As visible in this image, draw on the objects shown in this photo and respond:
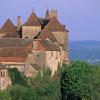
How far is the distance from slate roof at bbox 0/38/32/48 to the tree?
6639 mm

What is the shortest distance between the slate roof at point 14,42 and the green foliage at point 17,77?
5.70 m

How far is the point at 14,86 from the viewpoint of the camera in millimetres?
89500

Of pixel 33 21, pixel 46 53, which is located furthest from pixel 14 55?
pixel 33 21

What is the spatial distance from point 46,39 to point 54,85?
295 inches

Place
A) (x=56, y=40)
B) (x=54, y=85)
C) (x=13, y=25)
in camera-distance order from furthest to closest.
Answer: (x=13, y=25)
(x=56, y=40)
(x=54, y=85)

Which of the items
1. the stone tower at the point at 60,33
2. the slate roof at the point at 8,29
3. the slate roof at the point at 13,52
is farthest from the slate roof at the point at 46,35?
the slate roof at the point at 8,29

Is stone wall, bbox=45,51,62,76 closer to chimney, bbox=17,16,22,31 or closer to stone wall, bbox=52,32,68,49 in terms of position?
stone wall, bbox=52,32,68,49

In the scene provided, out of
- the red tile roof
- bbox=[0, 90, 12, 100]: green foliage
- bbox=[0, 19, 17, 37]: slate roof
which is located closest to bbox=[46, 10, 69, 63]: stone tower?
bbox=[0, 19, 17, 37]: slate roof

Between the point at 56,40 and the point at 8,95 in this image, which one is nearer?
the point at 8,95

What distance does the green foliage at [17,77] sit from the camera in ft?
300

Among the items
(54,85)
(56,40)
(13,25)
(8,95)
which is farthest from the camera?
(13,25)

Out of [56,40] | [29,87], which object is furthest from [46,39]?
[29,87]

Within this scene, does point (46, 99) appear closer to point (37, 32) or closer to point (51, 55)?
point (51, 55)

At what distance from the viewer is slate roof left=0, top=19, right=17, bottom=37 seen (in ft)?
349
